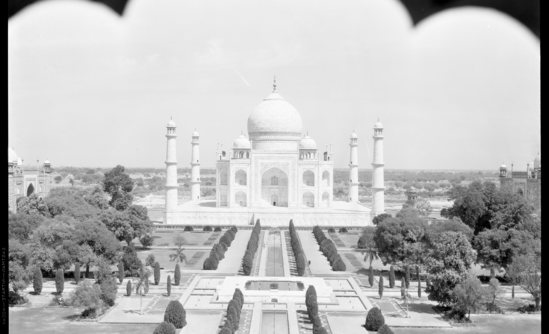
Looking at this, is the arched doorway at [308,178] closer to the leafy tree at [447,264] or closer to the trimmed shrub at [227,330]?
the leafy tree at [447,264]

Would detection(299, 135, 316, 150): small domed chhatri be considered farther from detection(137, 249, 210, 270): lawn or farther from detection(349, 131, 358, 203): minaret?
detection(137, 249, 210, 270): lawn

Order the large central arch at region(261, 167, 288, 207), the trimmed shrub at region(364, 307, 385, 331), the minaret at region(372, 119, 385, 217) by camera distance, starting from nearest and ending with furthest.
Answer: the trimmed shrub at region(364, 307, 385, 331), the minaret at region(372, 119, 385, 217), the large central arch at region(261, 167, 288, 207)

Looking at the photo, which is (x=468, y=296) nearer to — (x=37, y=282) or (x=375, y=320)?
(x=375, y=320)

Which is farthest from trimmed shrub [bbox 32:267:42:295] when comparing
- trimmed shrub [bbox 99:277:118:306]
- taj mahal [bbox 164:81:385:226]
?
taj mahal [bbox 164:81:385:226]

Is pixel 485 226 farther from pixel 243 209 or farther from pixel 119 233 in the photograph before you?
pixel 243 209

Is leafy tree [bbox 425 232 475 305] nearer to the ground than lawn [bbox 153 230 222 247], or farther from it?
farther from it

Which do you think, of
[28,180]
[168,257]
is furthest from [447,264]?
[28,180]
